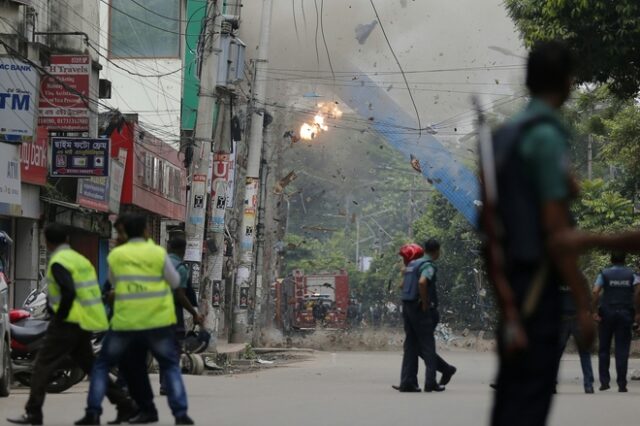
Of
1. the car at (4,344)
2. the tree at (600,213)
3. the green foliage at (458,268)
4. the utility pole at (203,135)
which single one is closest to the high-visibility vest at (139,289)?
the car at (4,344)

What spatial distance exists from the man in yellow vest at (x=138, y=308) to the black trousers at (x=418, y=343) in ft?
17.9

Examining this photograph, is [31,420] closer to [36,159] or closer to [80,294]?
[80,294]

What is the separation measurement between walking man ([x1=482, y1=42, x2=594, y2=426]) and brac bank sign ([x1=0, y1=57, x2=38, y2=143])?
16745 mm

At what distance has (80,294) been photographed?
1017 centimetres

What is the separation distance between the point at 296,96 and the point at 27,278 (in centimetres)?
2086

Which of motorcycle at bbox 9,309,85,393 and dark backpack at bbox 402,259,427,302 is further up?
dark backpack at bbox 402,259,427,302

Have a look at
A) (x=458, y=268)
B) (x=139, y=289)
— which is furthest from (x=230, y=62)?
(x=458, y=268)

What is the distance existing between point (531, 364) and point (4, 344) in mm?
9820

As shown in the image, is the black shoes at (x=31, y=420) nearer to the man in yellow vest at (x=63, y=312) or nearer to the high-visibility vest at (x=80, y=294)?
the man in yellow vest at (x=63, y=312)

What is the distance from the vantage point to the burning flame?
48844 millimetres

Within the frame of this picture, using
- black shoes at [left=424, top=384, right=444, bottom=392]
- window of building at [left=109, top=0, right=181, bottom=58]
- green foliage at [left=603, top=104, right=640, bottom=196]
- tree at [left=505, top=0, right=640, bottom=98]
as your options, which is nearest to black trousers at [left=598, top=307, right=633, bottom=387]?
black shoes at [left=424, top=384, right=444, bottom=392]

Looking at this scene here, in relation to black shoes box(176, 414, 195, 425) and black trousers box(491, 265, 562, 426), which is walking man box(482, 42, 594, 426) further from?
black shoes box(176, 414, 195, 425)

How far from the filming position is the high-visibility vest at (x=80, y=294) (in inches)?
398

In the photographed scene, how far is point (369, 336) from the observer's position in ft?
144
